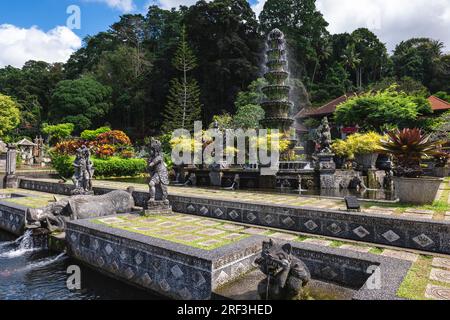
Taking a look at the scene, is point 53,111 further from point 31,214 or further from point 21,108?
point 31,214

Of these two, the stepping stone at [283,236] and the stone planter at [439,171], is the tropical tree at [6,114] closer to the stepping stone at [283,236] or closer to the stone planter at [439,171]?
the stepping stone at [283,236]

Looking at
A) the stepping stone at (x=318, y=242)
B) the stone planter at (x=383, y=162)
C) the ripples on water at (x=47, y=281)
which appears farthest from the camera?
the stone planter at (x=383, y=162)

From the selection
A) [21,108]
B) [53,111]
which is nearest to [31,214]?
[53,111]

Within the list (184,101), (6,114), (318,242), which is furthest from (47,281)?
(6,114)

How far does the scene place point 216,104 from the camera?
123 feet

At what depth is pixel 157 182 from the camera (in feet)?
27.7

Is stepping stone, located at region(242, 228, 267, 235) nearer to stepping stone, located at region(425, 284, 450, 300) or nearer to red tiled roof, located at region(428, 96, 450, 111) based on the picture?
stepping stone, located at region(425, 284, 450, 300)

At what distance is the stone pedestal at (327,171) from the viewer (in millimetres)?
13656

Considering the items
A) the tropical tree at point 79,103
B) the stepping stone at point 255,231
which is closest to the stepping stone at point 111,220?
the stepping stone at point 255,231

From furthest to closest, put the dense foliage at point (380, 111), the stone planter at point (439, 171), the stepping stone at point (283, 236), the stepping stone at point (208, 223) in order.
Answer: the dense foliage at point (380, 111) → the stone planter at point (439, 171) → the stepping stone at point (208, 223) → the stepping stone at point (283, 236)

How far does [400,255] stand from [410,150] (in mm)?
3601

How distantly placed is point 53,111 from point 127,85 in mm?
10390

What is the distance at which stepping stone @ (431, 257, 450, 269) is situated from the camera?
448 centimetres

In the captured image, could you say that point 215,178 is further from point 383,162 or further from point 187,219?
point 383,162
